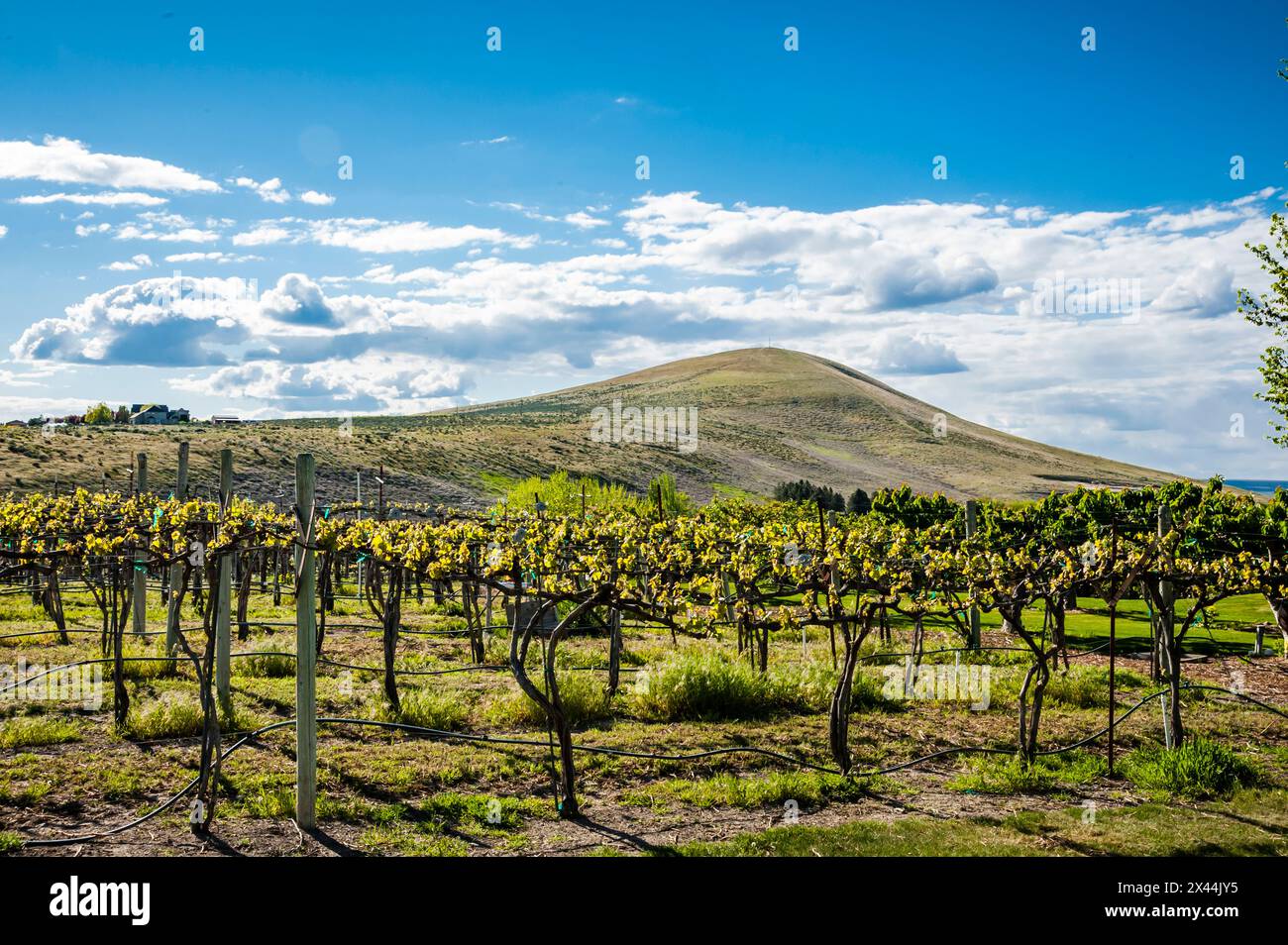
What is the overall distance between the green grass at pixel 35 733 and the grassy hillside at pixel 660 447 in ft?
122

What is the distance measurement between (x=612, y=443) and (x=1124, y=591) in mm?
83714

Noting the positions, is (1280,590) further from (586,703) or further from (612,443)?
(612,443)

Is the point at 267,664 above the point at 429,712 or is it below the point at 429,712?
above

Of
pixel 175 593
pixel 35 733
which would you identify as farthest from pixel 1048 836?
pixel 175 593

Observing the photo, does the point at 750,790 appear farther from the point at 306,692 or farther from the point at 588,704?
the point at 306,692

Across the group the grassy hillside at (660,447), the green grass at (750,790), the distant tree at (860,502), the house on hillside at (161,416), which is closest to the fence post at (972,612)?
the green grass at (750,790)

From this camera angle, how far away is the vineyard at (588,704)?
23.7 ft

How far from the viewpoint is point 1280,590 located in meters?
13.1

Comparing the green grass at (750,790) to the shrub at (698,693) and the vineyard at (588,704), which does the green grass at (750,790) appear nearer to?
the vineyard at (588,704)

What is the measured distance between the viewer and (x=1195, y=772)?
829 centimetres

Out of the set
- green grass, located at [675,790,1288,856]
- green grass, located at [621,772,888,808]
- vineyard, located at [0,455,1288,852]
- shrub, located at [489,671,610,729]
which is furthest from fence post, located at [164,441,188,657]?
green grass, located at [675,790,1288,856]

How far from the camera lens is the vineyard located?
23.7 feet

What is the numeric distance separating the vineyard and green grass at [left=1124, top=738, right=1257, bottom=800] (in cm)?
3

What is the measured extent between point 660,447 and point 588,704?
8616 cm
